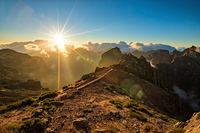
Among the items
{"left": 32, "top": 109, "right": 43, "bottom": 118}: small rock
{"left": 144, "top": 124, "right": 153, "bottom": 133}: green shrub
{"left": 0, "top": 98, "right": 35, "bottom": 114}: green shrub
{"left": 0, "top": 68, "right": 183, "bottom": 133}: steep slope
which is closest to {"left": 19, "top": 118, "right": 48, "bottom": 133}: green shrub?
{"left": 0, "top": 68, "right": 183, "bottom": 133}: steep slope

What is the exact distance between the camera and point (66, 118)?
2428 centimetres

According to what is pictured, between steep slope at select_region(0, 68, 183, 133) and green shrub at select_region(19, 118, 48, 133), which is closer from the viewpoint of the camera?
green shrub at select_region(19, 118, 48, 133)

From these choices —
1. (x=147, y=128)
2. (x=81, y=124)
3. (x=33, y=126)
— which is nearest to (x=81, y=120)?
(x=81, y=124)

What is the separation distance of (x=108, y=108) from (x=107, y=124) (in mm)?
6411

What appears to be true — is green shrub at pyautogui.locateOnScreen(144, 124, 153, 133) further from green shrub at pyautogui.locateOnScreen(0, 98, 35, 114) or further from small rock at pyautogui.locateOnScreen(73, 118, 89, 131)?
green shrub at pyautogui.locateOnScreen(0, 98, 35, 114)

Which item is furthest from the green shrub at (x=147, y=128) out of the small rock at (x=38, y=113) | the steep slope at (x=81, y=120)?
the small rock at (x=38, y=113)

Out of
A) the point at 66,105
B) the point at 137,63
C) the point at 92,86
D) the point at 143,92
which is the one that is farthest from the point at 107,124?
the point at 137,63

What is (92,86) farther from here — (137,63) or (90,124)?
(137,63)

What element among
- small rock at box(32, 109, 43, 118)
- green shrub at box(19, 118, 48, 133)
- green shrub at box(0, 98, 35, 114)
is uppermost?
green shrub at box(19, 118, 48, 133)

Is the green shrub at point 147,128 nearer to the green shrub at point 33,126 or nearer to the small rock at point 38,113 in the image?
the green shrub at point 33,126

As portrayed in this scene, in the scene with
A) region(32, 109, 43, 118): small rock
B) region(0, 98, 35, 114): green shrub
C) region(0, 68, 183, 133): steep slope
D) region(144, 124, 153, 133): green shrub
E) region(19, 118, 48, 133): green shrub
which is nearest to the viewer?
region(19, 118, 48, 133): green shrub

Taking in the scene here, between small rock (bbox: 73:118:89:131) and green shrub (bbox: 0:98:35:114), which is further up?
small rock (bbox: 73:118:89:131)

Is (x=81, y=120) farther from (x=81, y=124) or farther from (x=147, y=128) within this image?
(x=147, y=128)

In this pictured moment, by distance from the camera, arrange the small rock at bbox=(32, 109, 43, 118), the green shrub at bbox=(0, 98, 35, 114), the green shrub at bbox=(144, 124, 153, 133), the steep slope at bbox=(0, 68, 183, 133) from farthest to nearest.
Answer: the green shrub at bbox=(0, 98, 35, 114), the small rock at bbox=(32, 109, 43, 118), the green shrub at bbox=(144, 124, 153, 133), the steep slope at bbox=(0, 68, 183, 133)
